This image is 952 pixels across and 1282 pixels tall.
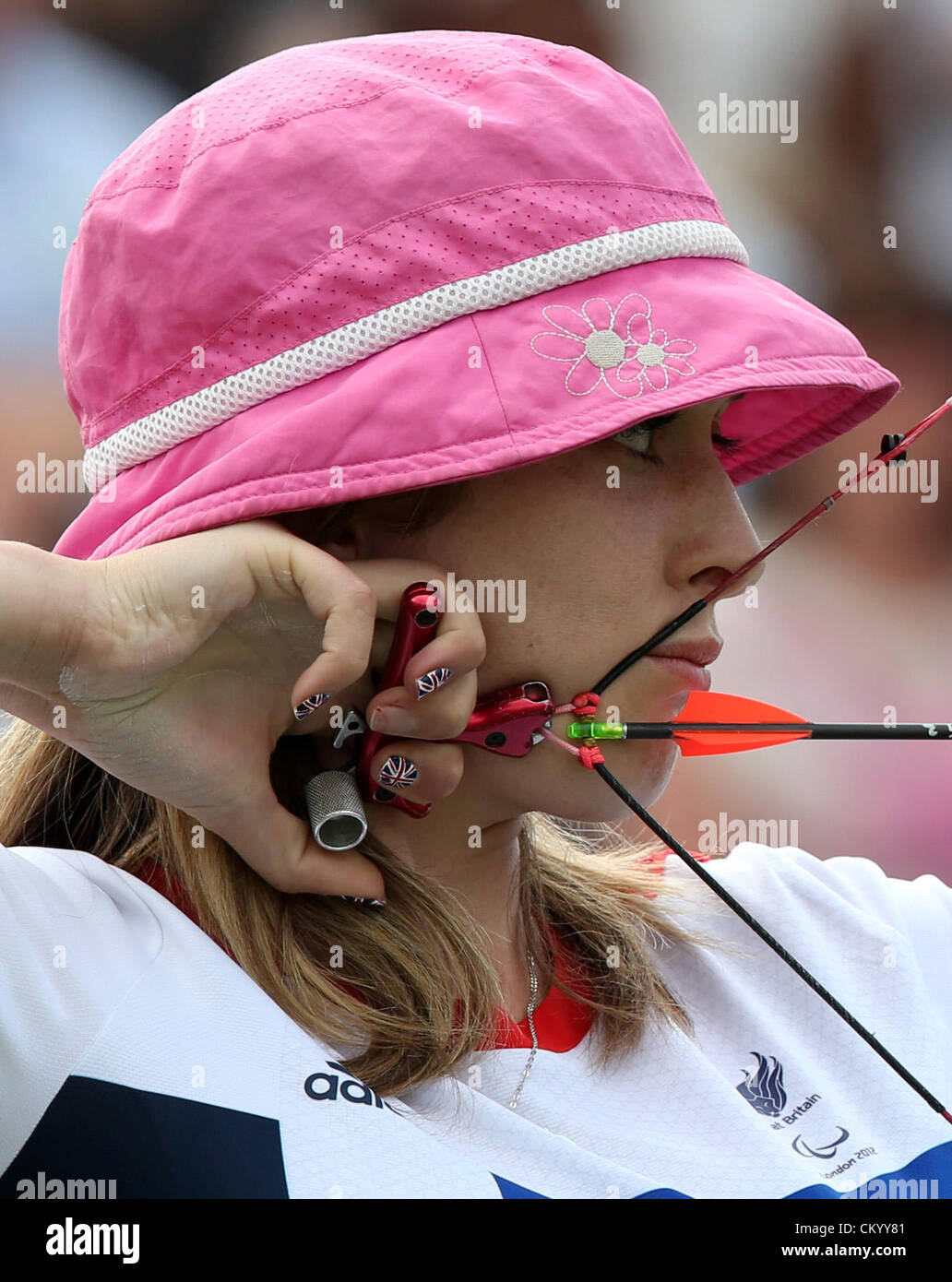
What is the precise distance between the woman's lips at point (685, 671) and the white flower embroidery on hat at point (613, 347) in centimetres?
18

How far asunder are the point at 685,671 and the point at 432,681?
0.21 meters

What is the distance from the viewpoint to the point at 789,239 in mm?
2285

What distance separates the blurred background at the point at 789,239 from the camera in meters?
1.95

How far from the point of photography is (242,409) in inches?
32.1

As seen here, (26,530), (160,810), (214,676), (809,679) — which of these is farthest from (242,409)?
(809,679)

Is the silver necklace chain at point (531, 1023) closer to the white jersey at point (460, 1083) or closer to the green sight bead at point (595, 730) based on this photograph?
the white jersey at point (460, 1083)
